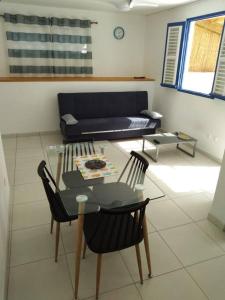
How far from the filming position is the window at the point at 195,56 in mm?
3586

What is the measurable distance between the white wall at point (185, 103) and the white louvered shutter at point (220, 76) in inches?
6.5

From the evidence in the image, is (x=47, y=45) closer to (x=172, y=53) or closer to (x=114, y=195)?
(x=172, y=53)

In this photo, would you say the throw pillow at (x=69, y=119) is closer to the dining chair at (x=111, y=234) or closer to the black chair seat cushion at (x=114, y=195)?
the black chair seat cushion at (x=114, y=195)

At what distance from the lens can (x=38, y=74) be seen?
4.62m

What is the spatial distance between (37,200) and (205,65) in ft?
11.4

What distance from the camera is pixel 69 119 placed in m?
3.98

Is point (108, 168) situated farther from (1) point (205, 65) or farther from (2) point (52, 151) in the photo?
(1) point (205, 65)

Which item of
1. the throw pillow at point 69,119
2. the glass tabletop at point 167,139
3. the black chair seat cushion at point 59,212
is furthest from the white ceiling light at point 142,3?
the black chair seat cushion at point 59,212

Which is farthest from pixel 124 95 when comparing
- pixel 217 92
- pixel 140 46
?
pixel 217 92

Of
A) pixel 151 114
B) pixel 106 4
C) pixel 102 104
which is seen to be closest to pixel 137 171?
pixel 151 114

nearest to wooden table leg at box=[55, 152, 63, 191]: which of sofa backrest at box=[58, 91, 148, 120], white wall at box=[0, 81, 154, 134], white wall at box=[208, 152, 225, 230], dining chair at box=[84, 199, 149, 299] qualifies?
dining chair at box=[84, 199, 149, 299]

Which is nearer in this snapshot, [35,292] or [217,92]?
[35,292]

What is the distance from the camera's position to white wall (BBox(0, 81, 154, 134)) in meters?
4.21

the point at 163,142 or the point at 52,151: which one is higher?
the point at 52,151
